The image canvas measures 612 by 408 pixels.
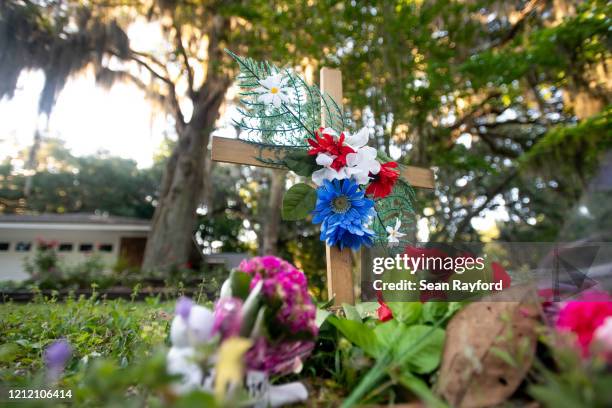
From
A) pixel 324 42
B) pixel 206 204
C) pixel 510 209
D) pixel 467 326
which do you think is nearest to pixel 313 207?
pixel 467 326

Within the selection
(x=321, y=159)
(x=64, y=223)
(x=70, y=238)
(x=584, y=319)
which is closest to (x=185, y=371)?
(x=584, y=319)

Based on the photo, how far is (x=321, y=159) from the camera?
1403 millimetres

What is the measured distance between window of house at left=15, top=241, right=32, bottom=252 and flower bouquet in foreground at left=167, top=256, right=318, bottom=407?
16.0m

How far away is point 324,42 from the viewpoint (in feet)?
21.0

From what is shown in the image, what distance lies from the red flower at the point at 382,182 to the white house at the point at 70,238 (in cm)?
1288

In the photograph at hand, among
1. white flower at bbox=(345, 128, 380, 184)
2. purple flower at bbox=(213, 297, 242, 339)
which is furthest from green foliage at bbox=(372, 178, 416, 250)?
purple flower at bbox=(213, 297, 242, 339)

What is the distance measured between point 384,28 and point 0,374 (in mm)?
6645

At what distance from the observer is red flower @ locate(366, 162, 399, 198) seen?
4.92 feet

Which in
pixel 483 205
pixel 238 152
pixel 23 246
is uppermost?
pixel 483 205

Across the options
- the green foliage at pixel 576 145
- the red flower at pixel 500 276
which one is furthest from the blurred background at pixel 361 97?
the red flower at pixel 500 276

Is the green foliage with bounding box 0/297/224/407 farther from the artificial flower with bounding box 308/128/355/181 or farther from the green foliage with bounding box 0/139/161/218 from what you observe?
the green foliage with bounding box 0/139/161/218

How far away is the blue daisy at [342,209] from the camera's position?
4.73ft

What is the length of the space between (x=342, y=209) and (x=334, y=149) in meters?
0.24

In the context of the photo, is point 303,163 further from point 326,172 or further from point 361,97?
point 361,97
